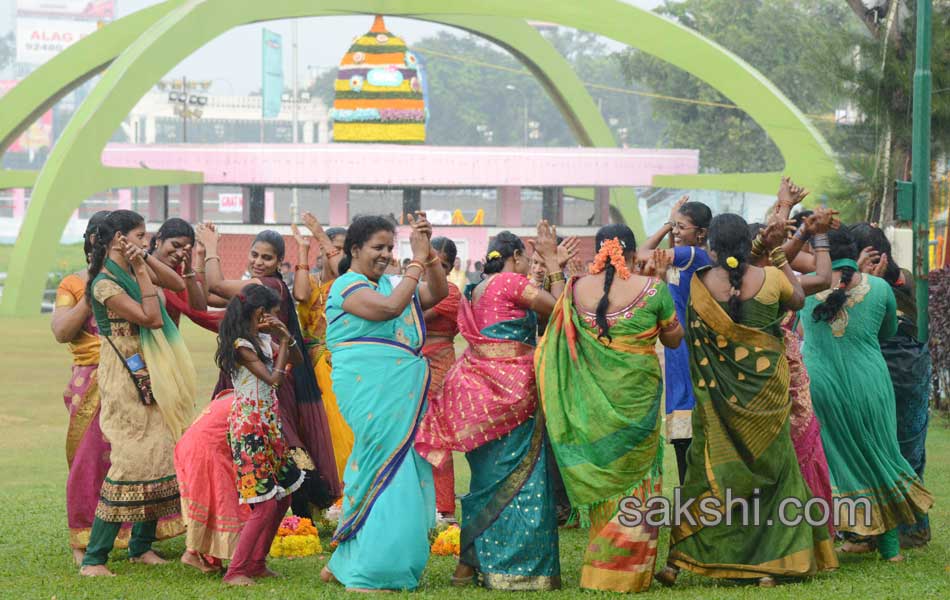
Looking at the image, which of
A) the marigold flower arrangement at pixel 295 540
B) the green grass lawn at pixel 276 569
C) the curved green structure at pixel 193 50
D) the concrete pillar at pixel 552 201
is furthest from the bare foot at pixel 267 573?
the concrete pillar at pixel 552 201

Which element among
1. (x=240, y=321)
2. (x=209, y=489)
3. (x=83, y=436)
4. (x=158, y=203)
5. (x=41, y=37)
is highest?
(x=41, y=37)

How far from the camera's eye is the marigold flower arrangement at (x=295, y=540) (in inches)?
250

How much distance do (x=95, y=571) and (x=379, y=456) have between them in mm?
1357

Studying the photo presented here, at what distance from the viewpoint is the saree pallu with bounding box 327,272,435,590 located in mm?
5387

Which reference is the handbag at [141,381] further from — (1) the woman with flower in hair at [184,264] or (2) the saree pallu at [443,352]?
(2) the saree pallu at [443,352]

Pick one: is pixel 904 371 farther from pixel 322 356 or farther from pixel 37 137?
pixel 37 137

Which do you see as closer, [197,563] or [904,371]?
[197,563]

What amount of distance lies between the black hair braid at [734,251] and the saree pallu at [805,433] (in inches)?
18.7

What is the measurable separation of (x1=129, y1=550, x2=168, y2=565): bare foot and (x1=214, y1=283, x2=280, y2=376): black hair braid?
1.02 meters

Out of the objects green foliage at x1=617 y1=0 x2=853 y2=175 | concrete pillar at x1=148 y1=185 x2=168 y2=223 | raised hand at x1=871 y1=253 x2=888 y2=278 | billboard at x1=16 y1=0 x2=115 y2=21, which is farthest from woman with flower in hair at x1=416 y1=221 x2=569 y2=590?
billboard at x1=16 y1=0 x2=115 y2=21

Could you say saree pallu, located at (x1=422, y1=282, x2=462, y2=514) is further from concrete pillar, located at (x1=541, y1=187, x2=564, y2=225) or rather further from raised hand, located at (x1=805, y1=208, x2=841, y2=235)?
concrete pillar, located at (x1=541, y1=187, x2=564, y2=225)

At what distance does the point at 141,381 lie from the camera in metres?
5.83

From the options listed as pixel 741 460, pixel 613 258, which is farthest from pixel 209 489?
pixel 741 460

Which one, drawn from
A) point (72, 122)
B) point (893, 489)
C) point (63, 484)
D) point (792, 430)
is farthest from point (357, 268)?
point (72, 122)
